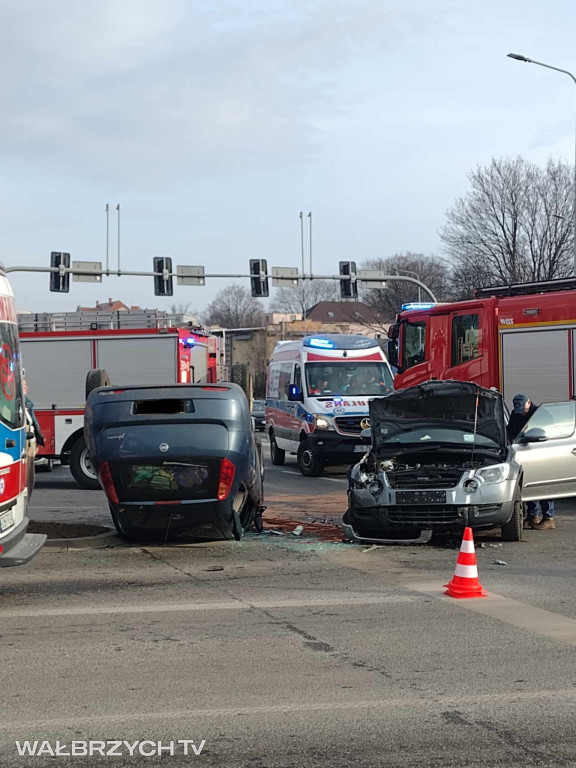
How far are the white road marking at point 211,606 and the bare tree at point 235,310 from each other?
10777 cm

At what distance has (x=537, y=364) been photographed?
55.8 feet

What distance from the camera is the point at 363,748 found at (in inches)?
183

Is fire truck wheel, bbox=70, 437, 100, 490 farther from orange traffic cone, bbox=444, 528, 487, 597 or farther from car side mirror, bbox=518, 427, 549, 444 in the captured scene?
orange traffic cone, bbox=444, 528, 487, 597

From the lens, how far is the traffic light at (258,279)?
34.0 m

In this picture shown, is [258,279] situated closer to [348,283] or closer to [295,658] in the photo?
[348,283]

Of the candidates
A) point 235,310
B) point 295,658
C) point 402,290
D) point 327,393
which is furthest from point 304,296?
point 295,658

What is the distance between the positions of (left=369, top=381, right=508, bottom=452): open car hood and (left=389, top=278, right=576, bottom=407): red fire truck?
4.82 m

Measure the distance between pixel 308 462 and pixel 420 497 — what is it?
9889 millimetres

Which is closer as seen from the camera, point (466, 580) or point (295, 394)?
point (466, 580)

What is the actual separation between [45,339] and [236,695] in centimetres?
1453

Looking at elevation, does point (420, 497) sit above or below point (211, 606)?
above

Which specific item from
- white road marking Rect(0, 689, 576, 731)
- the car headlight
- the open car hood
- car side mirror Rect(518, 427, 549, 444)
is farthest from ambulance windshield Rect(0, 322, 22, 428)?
car side mirror Rect(518, 427, 549, 444)

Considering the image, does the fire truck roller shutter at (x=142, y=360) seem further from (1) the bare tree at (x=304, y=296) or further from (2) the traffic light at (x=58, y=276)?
(1) the bare tree at (x=304, y=296)

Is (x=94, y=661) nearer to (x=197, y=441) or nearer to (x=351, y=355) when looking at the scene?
(x=197, y=441)
